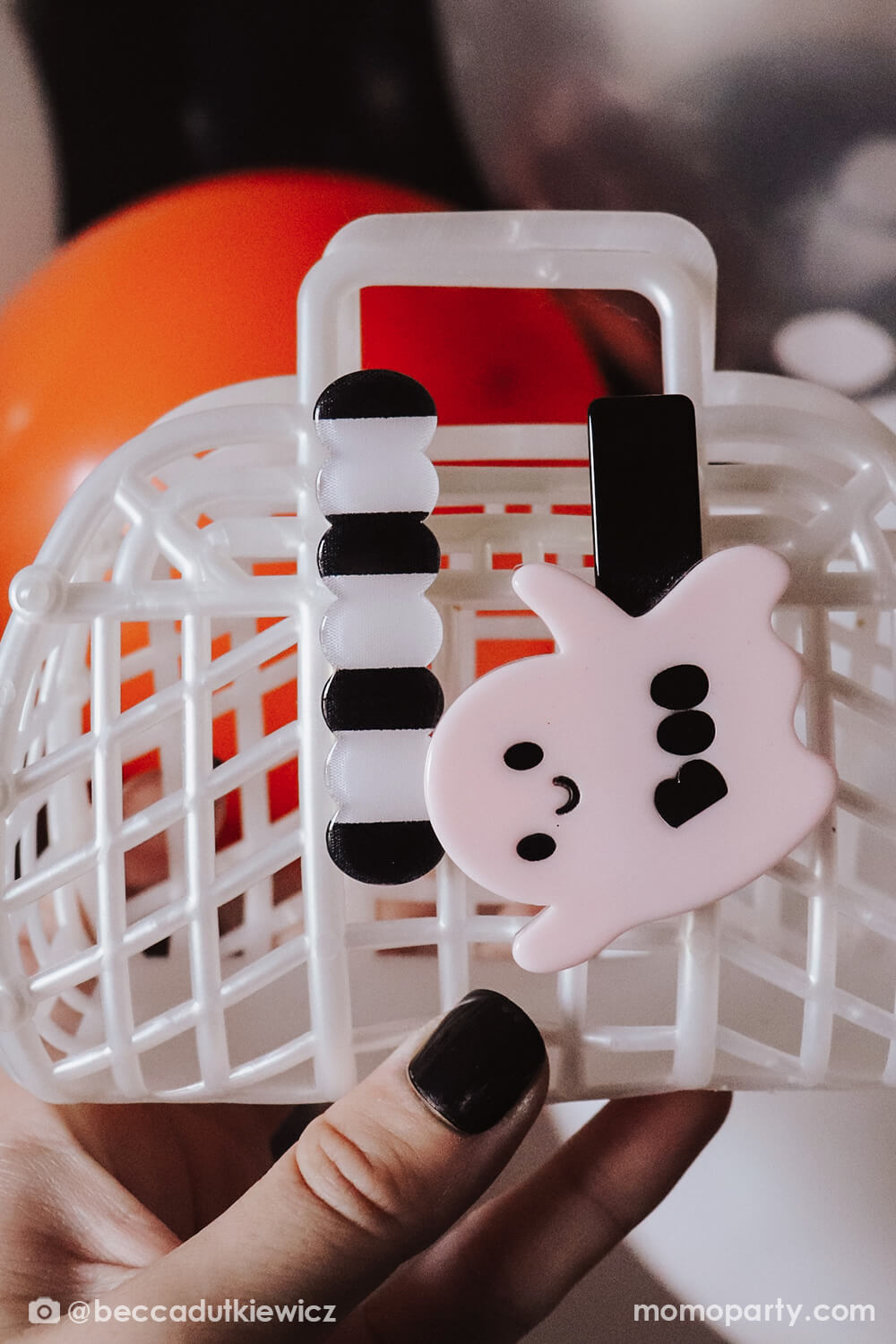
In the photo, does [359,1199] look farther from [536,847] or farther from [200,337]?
[200,337]

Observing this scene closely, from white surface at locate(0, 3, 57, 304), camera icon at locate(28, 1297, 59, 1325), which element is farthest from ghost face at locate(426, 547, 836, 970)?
white surface at locate(0, 3, 57, 304)

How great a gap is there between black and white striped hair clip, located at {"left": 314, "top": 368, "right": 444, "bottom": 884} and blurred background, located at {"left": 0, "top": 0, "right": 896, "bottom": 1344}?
0.93 ft

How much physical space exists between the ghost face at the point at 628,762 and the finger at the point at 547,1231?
28cm

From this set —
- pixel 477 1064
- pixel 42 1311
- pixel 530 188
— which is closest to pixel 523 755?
pixel 477 1064

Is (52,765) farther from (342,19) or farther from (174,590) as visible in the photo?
(342,19)

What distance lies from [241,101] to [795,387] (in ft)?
1.85

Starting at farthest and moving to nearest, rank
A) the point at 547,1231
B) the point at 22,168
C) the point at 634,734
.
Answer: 1. the point at 22,168
2. the point at 547,1231
3. the point at 634,734

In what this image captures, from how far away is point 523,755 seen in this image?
34 centimetres

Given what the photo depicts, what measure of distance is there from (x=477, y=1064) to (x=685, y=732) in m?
0.15

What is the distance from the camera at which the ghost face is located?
0.34m

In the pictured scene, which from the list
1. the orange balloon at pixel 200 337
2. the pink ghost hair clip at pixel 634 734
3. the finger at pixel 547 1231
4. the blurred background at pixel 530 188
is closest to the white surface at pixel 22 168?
the blurred background at pixel 530 188

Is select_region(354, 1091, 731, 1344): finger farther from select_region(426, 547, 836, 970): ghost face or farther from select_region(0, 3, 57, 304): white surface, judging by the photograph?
select_region(0, 3, 57, 304): white surface

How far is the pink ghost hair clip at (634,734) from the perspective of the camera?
337 millimetres

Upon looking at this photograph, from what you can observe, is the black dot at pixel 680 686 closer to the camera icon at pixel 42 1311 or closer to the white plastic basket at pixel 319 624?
the white plastic basket at pixel 319 624
